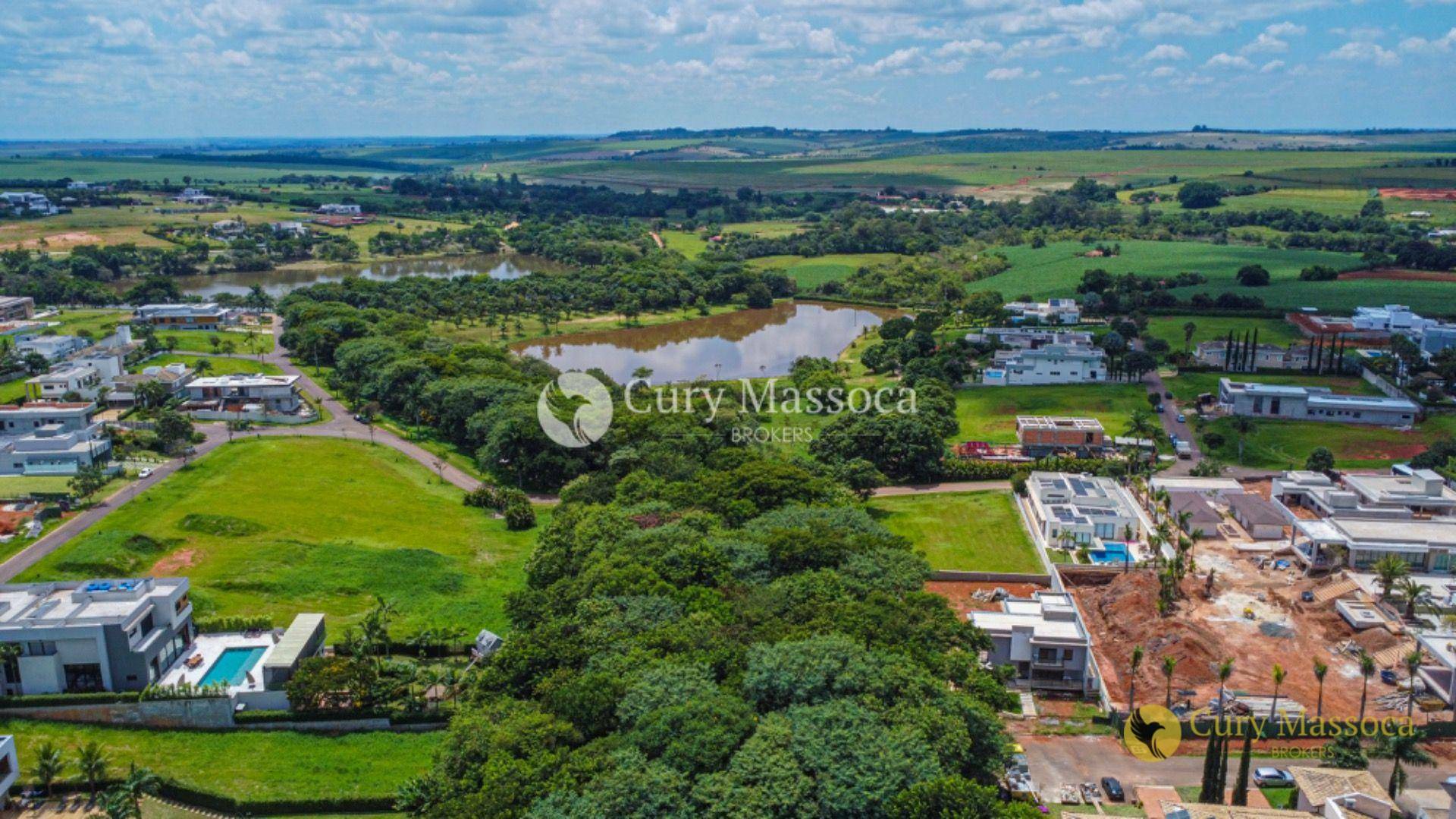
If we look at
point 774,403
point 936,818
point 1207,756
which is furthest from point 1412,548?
point 774,403

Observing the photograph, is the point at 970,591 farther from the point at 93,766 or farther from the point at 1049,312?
the point at 1049,312

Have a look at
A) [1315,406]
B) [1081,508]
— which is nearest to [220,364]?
[1081,508]

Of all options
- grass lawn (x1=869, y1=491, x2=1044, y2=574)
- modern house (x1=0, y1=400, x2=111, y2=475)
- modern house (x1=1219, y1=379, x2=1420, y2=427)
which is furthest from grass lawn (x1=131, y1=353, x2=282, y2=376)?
modern house (x1=1219, y1=379, x2=1420, y2=427)

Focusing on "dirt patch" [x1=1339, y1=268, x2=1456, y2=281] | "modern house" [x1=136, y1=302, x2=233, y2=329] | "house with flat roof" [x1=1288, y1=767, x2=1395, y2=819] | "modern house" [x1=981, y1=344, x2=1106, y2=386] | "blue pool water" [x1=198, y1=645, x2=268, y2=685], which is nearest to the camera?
"house with flat roof" [x1=1288, y1=767, x2=1395, y2=819]

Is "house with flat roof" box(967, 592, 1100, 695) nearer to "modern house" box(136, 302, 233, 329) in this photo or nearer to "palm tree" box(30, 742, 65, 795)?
"palm tree" box(30, 742, 65, 795)

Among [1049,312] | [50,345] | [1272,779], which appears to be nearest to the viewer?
[1272,779]
